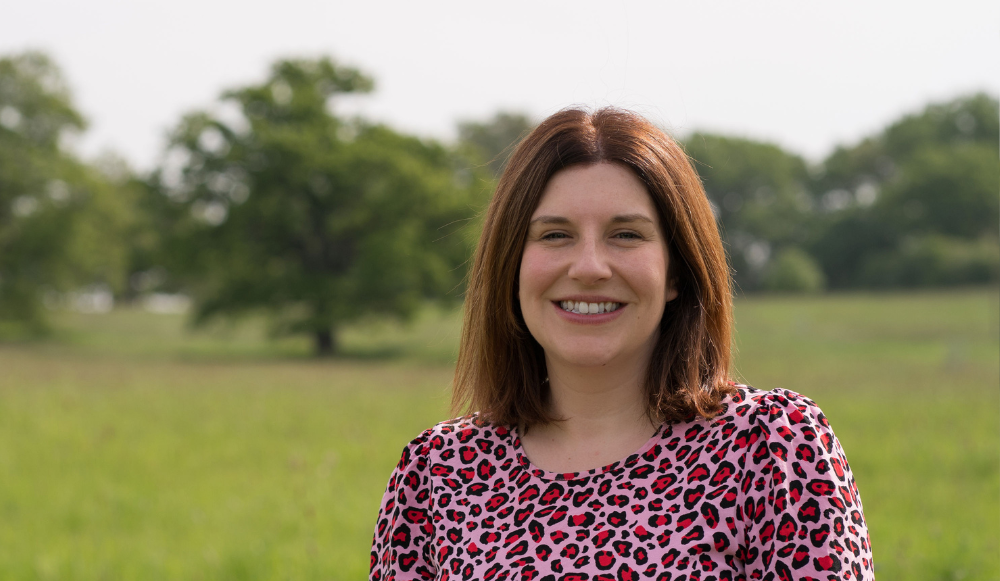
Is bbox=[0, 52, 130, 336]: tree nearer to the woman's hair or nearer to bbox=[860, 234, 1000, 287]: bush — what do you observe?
the woman's hair

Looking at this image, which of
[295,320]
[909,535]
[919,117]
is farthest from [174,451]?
[919,117]

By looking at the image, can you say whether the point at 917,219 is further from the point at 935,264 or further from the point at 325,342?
the point at 325,342

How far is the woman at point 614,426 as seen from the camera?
188 centimetres

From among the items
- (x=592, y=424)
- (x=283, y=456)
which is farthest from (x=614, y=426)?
(x=283, y=456)

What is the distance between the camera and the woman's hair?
2127 millimetres

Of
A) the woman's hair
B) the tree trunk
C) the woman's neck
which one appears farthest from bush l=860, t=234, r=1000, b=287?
the woman's neck

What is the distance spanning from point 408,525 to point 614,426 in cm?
58

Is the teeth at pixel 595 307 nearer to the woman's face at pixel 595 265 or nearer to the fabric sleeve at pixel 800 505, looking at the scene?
the woman's face at pixel 595 265

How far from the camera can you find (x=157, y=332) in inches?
1554

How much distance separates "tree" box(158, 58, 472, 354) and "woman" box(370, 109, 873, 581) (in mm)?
26098

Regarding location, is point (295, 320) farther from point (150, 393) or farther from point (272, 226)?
point (150, 393)

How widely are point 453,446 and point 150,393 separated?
14.9m

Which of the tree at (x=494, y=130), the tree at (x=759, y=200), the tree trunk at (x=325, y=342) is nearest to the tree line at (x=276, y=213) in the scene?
the tree trunk at (x=325, y=342)

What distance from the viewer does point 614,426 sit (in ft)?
7.31
